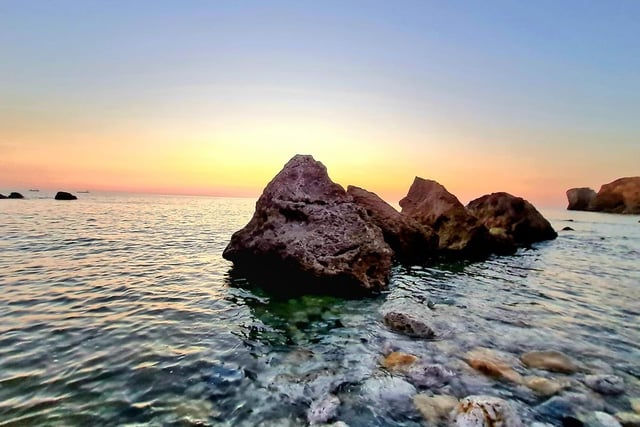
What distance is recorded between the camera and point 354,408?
5.05 meters

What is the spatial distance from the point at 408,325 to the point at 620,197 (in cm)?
13321

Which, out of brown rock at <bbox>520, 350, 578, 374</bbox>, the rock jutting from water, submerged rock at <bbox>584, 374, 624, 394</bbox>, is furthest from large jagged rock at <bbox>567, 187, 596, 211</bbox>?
submerged rock at <bbox>584, 374, 624, 394</bbox>

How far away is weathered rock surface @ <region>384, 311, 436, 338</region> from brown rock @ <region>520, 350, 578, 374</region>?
1913 mm

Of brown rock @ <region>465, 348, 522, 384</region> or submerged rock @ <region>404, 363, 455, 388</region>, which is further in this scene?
brown rock @ <region>465, 348, 522, 384</region>

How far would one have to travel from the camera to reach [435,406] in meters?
5.13

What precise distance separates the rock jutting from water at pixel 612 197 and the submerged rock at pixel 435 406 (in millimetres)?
128083

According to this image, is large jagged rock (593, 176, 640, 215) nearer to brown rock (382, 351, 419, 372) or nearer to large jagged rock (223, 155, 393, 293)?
large jagged rock (223, 155, 393, 293)

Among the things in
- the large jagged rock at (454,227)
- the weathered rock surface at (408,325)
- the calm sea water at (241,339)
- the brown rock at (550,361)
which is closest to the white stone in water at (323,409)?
the calm sea water at (241,339)

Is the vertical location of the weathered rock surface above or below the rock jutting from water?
below

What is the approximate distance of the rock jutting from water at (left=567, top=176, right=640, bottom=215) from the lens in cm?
9981

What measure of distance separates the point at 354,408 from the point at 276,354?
7.22 feet

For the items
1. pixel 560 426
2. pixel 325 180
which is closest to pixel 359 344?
pixel 560 426

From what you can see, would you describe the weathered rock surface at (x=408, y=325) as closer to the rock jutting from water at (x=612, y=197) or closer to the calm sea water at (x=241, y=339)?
the calm sea water at (x=241, y=339)

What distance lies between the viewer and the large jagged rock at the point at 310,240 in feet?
37.3
